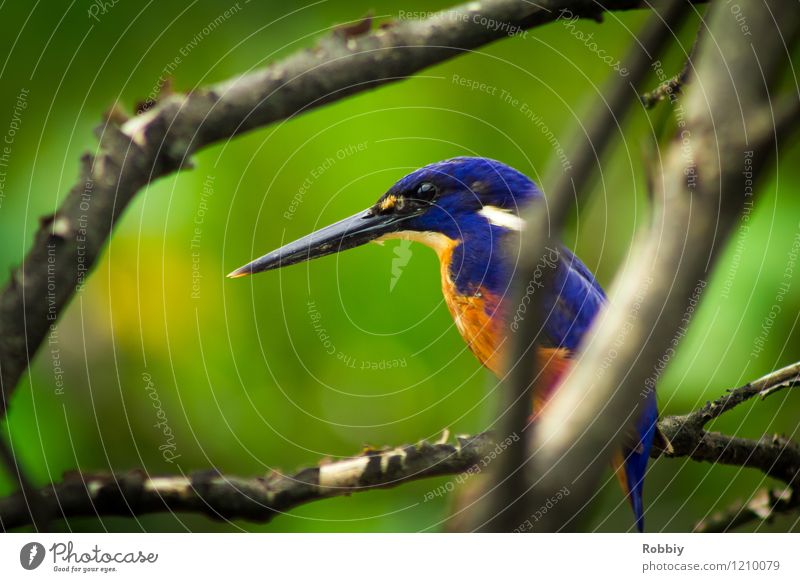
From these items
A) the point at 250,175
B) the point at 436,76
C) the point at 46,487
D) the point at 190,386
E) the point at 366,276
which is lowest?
Result: the point at 46,487

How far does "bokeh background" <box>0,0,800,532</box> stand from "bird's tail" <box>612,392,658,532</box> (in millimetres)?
40

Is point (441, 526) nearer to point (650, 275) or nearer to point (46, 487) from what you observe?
point (46, 487)

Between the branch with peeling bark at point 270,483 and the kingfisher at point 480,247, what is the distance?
0.10 metres

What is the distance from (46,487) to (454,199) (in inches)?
26.9

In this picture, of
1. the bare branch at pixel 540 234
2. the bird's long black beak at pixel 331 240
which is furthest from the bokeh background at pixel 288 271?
the bare branch at pixel 540 234

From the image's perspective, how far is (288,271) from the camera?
3.59ft

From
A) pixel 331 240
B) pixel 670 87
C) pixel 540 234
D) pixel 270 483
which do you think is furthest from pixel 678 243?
pixel 270 483

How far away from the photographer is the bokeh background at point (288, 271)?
1076 mm

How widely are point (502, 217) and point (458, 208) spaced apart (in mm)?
60

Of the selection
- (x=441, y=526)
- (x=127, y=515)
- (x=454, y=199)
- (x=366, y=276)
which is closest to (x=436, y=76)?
(x=454, y=199)

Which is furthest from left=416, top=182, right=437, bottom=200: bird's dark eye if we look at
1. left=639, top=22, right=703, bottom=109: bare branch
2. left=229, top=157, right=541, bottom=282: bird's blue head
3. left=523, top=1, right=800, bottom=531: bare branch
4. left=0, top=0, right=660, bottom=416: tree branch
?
left=523, top=1, right=800, bottom=531: bare branch

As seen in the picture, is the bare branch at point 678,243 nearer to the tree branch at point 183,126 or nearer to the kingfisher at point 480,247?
the kingfisher at point 480,247

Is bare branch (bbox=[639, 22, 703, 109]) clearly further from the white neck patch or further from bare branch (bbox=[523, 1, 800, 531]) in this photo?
bare branch (bbox=[523, 1, 800, 531])

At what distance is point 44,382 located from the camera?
3.50 feet
